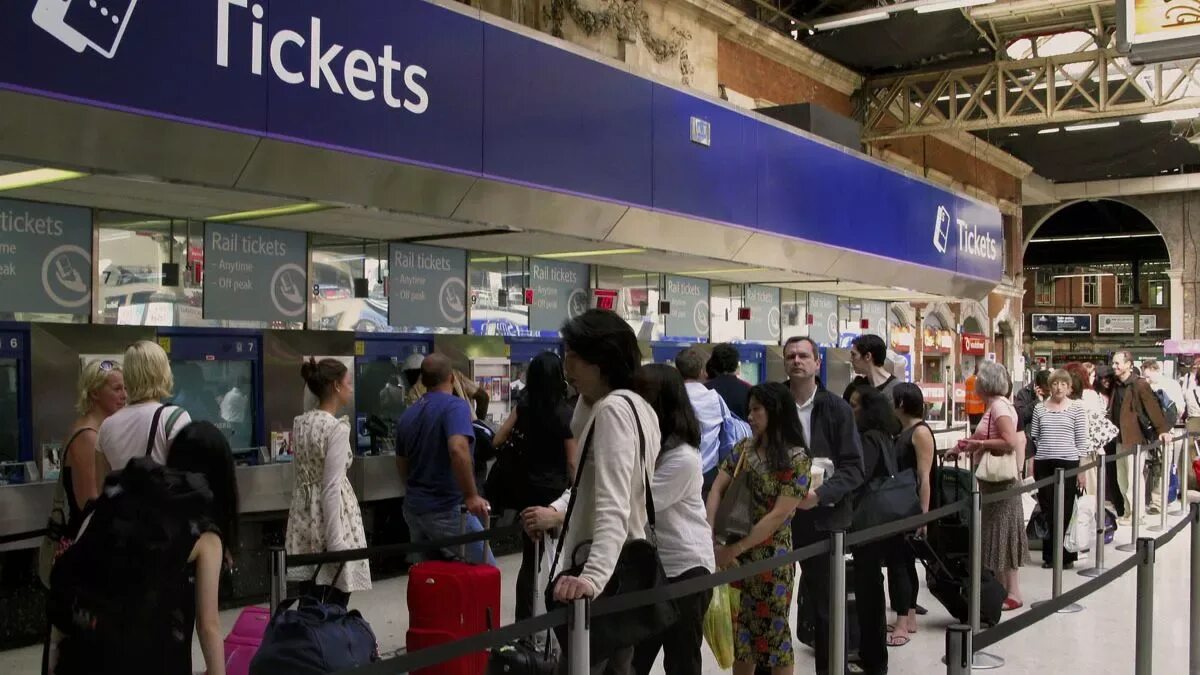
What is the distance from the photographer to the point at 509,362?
888 cm

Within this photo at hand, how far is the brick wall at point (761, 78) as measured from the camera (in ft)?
45.1

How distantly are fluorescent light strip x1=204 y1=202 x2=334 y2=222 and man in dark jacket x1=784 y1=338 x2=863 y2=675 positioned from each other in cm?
273

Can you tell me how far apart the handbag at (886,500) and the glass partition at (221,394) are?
3.91 m

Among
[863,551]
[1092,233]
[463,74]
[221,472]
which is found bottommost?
[863,551]

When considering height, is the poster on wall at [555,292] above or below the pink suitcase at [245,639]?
above

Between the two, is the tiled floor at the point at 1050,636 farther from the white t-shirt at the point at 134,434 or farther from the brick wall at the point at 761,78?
the brick wall at the point at 761,78

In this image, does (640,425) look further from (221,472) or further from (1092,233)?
(1092,233)

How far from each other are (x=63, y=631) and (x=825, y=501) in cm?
305

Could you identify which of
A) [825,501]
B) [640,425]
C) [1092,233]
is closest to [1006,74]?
[825,501]

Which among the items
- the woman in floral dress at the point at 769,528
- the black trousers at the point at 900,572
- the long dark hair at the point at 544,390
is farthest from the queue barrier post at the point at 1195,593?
the long dark hair at the point at 544,390

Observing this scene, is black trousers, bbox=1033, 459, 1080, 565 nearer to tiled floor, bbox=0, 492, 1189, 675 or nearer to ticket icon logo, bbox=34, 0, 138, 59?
tiled floor, bbox=0, 492, 1189, 675

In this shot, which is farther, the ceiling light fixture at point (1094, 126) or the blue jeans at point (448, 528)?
the ceiling light fixture at point (1094, 126)

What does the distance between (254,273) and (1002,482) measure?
16.6ft

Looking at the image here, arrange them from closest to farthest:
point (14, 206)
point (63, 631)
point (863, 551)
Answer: point (63, 631) → point (863, 551) → point (14, 206)
